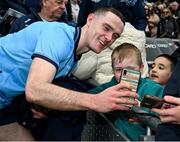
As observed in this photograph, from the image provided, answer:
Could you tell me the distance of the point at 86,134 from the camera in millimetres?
2770

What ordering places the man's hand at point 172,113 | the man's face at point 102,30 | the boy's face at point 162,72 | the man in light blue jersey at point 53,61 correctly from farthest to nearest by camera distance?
the boy's face at point 162,72, the man's face at point 102,30, the man in light blue jersey at point 53,61, the man's hand at point 172,113

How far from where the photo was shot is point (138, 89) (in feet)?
9.14

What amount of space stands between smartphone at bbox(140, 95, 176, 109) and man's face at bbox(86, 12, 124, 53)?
718 millimetres

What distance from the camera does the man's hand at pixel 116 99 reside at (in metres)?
2.29

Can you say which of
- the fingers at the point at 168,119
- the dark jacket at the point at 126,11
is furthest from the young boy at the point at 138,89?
the dark jacket at the point at 126,11

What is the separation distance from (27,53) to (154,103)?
96 cm

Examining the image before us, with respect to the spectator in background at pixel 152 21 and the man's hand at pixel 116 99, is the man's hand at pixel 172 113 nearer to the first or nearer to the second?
the man's hand at pixel 116 99

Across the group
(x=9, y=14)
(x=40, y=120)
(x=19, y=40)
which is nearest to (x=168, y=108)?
(x=40, y=120)

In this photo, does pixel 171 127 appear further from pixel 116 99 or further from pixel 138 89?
pixel 138 89

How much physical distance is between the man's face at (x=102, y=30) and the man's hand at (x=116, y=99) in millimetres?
553

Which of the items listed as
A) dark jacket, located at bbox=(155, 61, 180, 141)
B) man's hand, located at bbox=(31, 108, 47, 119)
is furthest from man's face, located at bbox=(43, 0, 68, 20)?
dark jacket, located at bbox=(155, 61, 180, 141)

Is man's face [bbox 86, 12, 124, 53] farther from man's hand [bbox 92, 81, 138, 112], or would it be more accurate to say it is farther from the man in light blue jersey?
man's hand [bbox 92, 81, 138, 112]

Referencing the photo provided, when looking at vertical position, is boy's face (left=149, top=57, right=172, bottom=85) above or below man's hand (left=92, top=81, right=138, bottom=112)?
below

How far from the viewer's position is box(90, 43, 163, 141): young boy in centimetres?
264
